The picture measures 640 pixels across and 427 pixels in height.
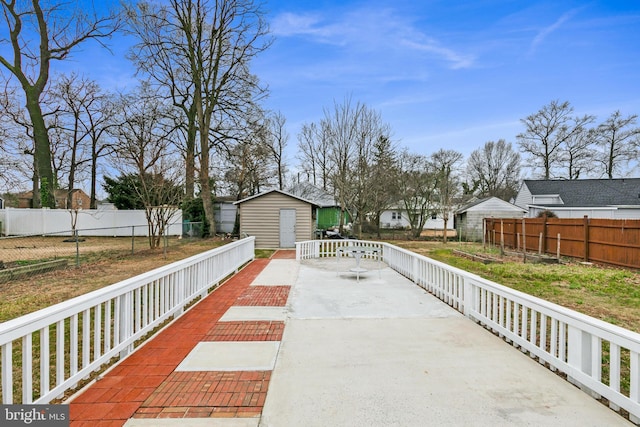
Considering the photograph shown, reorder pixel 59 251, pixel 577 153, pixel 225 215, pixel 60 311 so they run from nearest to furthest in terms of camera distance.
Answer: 1. pixel 60 311
2. pixel 59 251
3. pixel 225 215
4. pixel 577 153

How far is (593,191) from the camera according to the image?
2330cm

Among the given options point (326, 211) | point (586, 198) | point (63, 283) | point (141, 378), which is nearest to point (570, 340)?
point (141, 378)

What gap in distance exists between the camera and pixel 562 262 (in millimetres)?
11312

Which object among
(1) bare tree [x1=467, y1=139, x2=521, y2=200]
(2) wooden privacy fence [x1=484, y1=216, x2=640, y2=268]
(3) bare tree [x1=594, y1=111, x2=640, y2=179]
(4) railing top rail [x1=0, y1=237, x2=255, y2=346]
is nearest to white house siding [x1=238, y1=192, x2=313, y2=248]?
(2) wooden privacy fence [x1=484, y1=216, x2=640, y2=268]

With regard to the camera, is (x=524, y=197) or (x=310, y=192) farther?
(x=310, y=192)

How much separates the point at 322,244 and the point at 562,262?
27.1 feet

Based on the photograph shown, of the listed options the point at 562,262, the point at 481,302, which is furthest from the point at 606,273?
the point at 481,302

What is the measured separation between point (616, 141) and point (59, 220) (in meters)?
44.4

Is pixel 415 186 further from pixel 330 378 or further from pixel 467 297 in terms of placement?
pixel 330 378

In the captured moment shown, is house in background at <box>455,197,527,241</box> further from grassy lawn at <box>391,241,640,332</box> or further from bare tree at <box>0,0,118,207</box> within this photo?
bare tree at <box>0,0,118,207</box>

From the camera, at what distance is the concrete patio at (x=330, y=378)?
88.8 inches

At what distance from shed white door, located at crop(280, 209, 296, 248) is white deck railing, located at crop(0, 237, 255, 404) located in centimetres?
969

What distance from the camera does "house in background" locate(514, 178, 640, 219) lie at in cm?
2170

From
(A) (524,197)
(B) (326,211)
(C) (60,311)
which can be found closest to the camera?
(C) (60,311)
